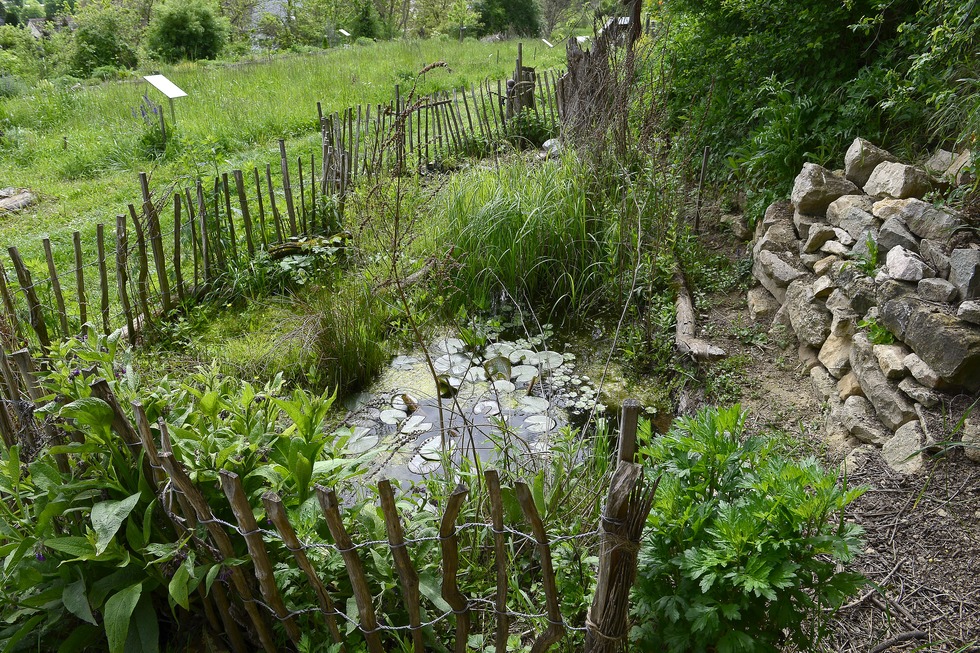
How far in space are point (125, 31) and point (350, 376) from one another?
2000cm

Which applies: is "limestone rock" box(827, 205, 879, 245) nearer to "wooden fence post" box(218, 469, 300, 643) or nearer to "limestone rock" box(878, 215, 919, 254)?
"limestone rock" box(878, 215, 919, 254)

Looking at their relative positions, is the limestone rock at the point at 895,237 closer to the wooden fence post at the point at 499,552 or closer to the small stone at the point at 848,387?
the small stone at the point at 848,387

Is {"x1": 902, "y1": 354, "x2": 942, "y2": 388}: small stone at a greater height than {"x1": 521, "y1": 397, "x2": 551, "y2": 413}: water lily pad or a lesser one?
greater

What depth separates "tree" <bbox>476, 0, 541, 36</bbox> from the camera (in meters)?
24.1

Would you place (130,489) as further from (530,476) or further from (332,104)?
(332,104)

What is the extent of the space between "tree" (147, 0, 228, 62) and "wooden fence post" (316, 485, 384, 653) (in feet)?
62.0

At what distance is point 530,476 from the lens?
2613 mm

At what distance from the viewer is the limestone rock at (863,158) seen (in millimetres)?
3547

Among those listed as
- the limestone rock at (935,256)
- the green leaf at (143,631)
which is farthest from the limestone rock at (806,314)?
the green leaf at (143,631)

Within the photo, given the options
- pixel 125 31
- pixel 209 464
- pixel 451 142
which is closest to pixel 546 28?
pixel 125 31

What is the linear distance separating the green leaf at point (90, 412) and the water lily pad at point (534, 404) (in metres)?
2.26

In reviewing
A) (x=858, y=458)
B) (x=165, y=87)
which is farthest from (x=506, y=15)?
(x=858, y=458)

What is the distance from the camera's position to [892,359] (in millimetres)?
2740

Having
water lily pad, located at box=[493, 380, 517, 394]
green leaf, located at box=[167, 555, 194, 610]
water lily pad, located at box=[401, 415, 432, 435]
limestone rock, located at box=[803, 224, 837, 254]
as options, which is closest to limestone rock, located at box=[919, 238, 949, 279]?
limestone rock, located at box=[803, 224, 837, 254]
